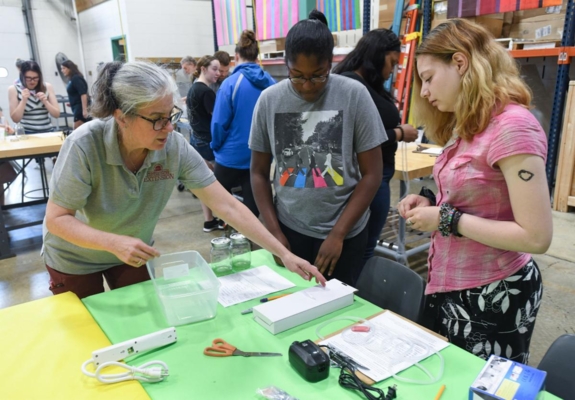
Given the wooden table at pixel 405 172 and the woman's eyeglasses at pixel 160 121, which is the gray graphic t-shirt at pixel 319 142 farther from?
the wooden table at pixel 405 172

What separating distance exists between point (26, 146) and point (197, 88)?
1.48 meters

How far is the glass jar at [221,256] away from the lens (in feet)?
5.04

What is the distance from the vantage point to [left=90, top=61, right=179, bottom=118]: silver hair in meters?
1.20

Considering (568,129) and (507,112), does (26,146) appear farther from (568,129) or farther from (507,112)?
(568,129)

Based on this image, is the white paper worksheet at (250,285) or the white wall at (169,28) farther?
the white wall at (169,28)

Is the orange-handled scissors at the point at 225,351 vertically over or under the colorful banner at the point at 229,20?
under

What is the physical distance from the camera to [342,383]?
0.93 meters

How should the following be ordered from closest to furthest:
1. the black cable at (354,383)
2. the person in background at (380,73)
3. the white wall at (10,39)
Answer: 1. the black cable at (354,383)
2. the person in background at (380,73)
3. the white wall at (10,39)

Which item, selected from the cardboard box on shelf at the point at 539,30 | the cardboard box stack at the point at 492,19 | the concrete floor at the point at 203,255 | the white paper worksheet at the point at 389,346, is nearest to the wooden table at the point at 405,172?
the concrete floor at the point at 203,255

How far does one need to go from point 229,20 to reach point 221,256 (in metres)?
6.13

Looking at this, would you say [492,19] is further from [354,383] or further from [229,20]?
[354,383]

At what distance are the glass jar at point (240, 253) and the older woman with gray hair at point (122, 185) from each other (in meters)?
0.16

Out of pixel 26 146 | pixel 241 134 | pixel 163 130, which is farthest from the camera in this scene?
pixel 26 146

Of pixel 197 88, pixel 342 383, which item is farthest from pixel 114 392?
pixel 197 88
